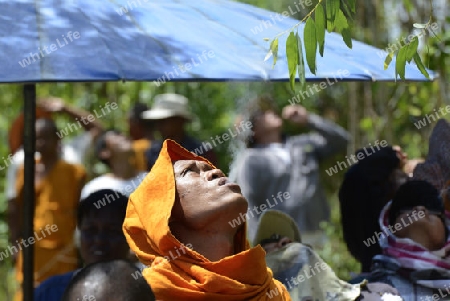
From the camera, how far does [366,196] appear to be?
4.56m

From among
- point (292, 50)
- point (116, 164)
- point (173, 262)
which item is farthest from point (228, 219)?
point (116, 164)

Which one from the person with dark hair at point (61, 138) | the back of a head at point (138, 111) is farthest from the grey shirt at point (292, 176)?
the person with dark hair at point (61, 138)

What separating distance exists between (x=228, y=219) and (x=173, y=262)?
250 mm

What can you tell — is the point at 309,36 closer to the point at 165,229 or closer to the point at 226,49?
the point at 165,229

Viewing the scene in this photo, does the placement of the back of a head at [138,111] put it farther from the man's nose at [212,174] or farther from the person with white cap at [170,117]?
the man's nose at [212,174]

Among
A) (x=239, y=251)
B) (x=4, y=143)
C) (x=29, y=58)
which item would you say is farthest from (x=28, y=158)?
(x=4, y=143)

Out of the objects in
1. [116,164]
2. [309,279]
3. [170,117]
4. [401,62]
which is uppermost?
[401,62]

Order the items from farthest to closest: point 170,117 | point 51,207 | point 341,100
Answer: point 341,100 → point 170,117 → point 51,207

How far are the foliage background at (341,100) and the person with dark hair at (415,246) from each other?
74.3 inches

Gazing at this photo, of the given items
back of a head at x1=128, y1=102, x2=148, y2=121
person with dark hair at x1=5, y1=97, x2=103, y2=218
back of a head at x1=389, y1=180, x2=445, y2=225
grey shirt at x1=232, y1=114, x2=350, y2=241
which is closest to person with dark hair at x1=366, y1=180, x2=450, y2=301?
back of a head at x1=389, y1=180, x2=445, y2=225

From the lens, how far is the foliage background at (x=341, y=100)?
698 centimetres

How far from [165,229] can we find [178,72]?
2.45ft

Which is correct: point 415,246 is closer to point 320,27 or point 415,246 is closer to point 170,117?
point 320,27

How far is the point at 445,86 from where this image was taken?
641 centimetres
